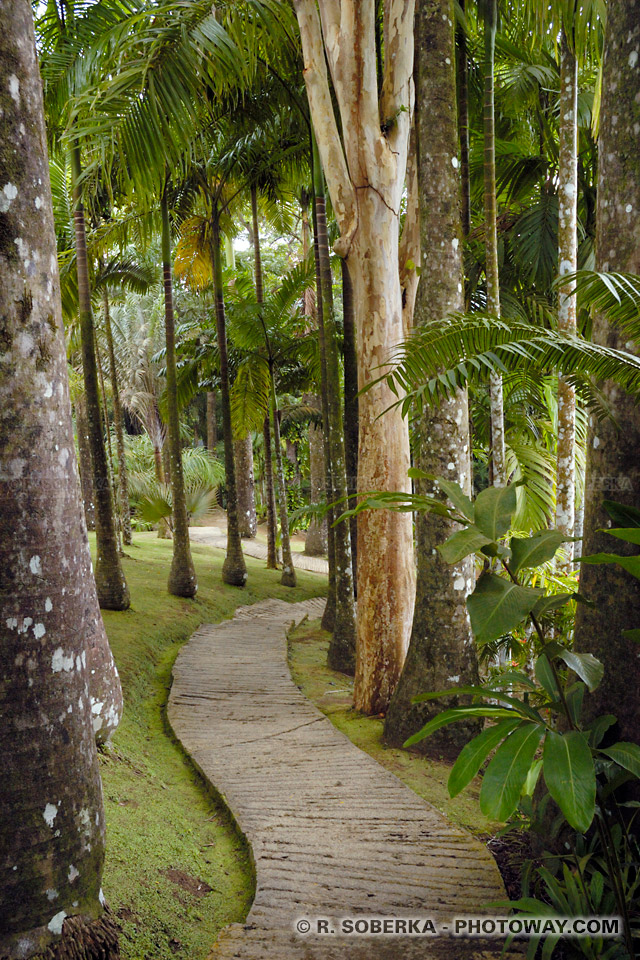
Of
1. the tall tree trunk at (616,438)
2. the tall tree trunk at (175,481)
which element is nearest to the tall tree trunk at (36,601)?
the tall tree trunk at (616,438)

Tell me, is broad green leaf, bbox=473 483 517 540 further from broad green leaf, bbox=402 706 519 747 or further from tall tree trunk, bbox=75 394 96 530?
tall tree trunk, bbox=75 394 96 530

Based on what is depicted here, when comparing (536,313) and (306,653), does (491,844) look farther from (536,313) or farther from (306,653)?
(536,313)

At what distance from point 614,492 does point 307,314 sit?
1387 cm

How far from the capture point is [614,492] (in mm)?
2902

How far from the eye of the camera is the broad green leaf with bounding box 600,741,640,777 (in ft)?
7.25

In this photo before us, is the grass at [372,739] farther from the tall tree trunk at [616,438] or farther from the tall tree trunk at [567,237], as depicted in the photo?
the tall tree trunk at [567,237]

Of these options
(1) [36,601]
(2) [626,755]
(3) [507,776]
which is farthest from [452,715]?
(1) [36,601]

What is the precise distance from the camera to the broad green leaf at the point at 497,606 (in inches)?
80.4

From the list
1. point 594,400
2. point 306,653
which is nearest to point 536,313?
point 306,653

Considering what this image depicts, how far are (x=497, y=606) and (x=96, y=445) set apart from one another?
6780 millimetres

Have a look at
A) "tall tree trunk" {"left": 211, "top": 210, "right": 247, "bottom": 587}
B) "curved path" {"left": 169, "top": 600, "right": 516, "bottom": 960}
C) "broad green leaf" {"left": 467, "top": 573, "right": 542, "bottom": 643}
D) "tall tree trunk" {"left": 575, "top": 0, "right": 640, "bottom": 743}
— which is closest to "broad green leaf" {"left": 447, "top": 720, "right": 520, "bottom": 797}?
"broad green leaf" {"left": 467, "top": 573, "right": 542, "bottom": 643}

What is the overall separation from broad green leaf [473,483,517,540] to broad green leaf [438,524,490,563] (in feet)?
0.17

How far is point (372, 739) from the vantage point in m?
5.71

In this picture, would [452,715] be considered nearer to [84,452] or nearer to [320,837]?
[320,837]
